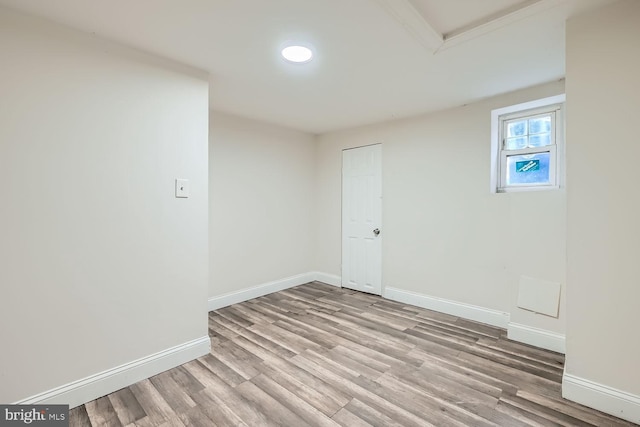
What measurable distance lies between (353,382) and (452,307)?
179cm

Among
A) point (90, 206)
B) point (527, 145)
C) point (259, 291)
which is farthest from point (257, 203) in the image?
point (527, 145)

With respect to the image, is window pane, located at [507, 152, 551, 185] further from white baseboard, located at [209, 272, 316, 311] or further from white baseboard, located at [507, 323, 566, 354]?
white baseboard, located at [209, 272, 316, 311]

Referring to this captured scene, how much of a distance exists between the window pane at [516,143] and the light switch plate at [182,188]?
10.3 ft

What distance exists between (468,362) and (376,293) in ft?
5.65

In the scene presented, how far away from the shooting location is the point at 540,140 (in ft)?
9.10

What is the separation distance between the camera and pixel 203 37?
186 centimetres

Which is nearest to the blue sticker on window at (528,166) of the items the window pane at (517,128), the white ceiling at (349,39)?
the window pane at (517,128)

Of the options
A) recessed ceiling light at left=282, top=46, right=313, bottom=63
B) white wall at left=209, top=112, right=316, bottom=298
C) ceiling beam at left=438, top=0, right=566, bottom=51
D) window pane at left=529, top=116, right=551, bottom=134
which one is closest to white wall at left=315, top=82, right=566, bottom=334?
window pane at left=529, top=116, right=551, bottom=134

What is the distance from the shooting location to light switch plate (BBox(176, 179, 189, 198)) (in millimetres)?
2186

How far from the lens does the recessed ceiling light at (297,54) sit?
1.98 metres

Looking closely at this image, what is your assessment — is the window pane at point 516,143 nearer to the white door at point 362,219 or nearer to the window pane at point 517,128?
the window pane at point 517,128

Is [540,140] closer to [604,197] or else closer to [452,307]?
[604,197]

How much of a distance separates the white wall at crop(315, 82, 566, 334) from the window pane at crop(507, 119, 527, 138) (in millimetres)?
250

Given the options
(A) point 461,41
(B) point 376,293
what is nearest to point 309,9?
(A) point 461,41
